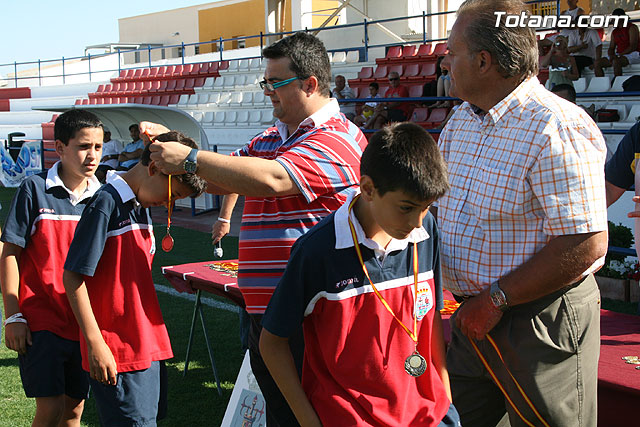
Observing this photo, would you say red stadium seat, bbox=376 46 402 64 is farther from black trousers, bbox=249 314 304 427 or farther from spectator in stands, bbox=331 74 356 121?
black trousers, bbox=249 314 304 427

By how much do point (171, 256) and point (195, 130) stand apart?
12.9 ft

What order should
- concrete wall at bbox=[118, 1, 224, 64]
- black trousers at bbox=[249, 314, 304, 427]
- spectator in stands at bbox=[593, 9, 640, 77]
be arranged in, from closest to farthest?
black trousers at bbox=[249, 314, 304, 427]
spectator in stands at bbox=[593, 9, 640, 77]
concrete wall at bbox=[118, 1, 224, 64]

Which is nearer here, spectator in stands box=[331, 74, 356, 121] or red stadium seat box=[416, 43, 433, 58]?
spectator in stands box=[331, 74, 356, 121]

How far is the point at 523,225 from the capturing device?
6.95 ft

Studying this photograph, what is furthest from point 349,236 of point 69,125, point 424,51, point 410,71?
point 424,51

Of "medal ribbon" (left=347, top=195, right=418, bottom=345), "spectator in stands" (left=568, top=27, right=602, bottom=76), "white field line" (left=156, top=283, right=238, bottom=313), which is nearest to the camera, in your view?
"medal ribbon" (left=347, top=195, right=418, bottom=345)

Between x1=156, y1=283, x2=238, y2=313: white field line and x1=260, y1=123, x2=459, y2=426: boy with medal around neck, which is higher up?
x1=260, y1=123, x2=459, y2=426: boy with medal around neck

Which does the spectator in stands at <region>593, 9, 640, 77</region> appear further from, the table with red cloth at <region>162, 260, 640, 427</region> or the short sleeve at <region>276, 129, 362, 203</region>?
the short sleeve at <region>276, 129, 362, 203</region>

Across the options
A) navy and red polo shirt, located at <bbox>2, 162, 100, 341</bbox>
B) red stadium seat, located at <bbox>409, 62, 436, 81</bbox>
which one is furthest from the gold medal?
red stadium seat, located at <bbox>409, 62, 436, 81</bbox>

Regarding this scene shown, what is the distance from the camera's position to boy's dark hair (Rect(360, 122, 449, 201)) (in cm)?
178

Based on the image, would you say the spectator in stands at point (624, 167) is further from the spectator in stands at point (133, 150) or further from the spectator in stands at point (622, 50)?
the spectator in stands at point (133, 150)

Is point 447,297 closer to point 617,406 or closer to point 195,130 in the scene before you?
point 617,406

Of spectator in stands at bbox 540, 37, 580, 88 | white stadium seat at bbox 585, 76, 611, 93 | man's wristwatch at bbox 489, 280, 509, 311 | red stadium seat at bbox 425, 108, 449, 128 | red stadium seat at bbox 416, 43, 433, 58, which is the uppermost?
red stadium seat at bbox 416, 43, 433, 58

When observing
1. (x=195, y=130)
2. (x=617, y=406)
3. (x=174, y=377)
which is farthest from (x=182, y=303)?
(x=195, y=130)
